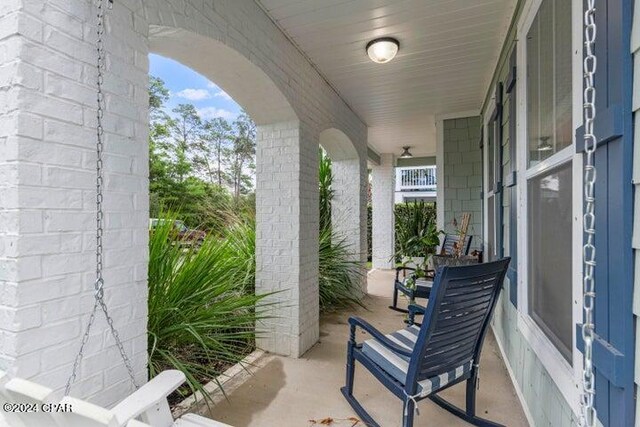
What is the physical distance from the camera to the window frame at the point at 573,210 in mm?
1293

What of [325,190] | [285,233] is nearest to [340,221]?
[325,190]

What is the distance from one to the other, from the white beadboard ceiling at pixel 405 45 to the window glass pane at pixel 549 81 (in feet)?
2.23

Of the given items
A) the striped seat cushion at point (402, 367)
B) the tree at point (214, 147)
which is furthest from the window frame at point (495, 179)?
the tree at point (214, 147)

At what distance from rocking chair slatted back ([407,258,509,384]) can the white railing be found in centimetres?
1254

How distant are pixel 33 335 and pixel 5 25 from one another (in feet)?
3.50

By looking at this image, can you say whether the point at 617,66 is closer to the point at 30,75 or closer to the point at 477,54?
the point at 30,75

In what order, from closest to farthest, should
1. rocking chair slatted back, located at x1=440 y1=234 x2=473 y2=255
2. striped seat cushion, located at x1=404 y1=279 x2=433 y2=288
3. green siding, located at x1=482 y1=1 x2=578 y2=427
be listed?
1. green siding, located at x1=482 y1=1 x2=578 y2=427
2. striped seat cushion, located at x1=404 y1=279 x2=433 y2=288
3. rocking chair slatted back, located at x1=440 y1=234 x2=473 y2=255

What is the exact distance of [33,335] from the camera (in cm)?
115

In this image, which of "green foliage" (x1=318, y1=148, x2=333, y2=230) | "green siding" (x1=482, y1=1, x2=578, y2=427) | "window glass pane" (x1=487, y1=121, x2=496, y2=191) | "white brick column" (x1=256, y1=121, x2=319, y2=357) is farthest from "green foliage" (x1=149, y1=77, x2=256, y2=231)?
"green siding" (x1=482, y1=1, x2=578, y2=427)

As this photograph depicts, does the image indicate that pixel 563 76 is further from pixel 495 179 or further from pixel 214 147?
pixel 214 147

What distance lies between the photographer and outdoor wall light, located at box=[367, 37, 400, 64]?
285 cm

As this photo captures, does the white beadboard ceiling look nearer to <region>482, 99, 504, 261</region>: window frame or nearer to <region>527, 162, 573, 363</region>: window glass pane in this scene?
<region>482, 99, 504, 261</region>: window frame

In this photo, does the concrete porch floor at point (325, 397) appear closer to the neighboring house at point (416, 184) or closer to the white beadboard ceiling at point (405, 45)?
the white beadboard ceiling at point (405, 45)

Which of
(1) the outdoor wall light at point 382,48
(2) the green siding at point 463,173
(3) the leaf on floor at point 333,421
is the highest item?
(1) the outdoor wall light at point 382,48
